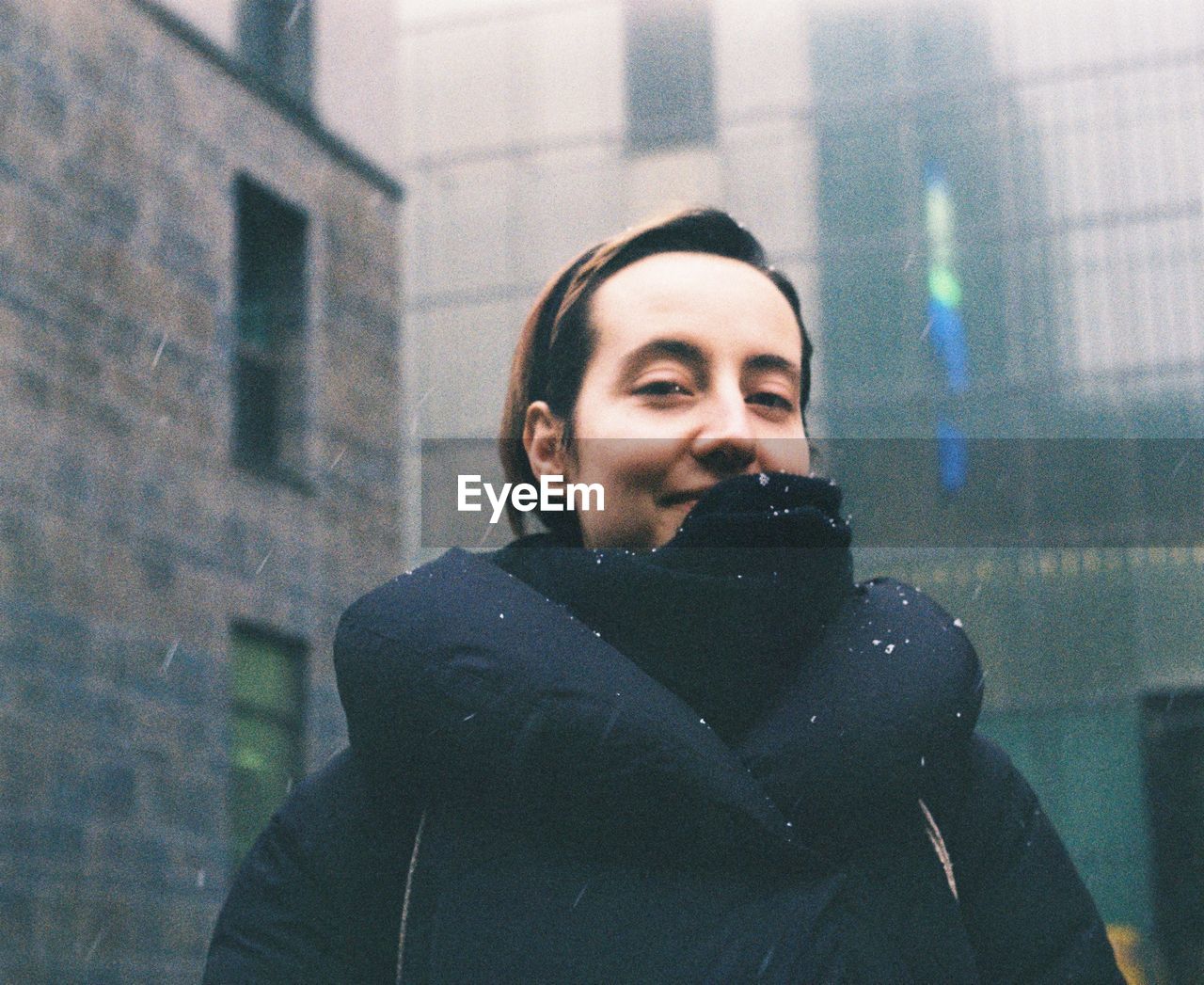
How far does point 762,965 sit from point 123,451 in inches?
354

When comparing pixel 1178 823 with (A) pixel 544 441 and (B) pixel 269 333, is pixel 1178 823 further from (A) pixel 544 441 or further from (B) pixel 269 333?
(A) pixel 544 441

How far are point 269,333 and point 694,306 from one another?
34.2 ft

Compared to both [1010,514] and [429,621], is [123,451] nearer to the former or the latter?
[1010,514]

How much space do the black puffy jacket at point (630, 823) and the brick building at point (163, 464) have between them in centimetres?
760

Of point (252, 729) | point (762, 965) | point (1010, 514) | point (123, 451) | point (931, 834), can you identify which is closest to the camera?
point (762, 965)

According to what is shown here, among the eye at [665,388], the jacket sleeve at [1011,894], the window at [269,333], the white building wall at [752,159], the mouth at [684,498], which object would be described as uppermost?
the white building wall at [752,159]

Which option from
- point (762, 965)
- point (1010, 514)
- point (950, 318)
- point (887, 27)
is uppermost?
point (887, 27)

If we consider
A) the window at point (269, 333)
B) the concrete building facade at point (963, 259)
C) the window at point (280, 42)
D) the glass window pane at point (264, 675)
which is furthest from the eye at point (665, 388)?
the concrete building facade at point (963, 259)

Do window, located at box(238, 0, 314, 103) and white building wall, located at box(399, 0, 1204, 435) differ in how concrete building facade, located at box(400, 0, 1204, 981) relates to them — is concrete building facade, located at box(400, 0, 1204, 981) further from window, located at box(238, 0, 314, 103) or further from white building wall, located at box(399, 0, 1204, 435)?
window, located at box(238, 0, 314, 103)

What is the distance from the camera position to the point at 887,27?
14195mm

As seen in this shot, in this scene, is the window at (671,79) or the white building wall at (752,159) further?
the window at (671,79)

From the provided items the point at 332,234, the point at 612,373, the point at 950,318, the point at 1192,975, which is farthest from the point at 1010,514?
the point at 612,373

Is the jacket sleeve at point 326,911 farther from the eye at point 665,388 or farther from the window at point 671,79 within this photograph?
the window at point 671,79

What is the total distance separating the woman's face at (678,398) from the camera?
5.65 feet
